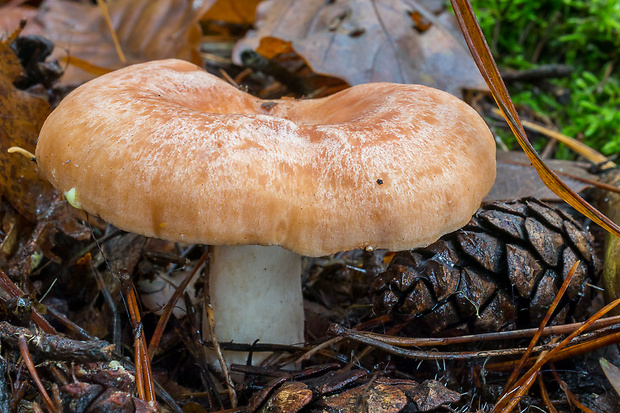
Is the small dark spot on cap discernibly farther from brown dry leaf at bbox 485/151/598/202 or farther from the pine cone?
brown dry leaf at bbox 485/151/598/202

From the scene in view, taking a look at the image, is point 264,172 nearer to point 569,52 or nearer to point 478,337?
point 478,337

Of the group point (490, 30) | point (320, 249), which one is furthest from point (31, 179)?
point (490, 30)

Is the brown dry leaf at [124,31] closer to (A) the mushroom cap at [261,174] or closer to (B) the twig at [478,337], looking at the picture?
(A) the mushroom cap at [261,174]

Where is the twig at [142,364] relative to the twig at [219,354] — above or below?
above

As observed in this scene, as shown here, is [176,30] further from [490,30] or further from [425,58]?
[490,30]

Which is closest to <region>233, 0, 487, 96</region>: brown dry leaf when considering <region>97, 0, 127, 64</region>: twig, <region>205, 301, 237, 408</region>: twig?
<region>97, 0, 127, 64</region>: twig

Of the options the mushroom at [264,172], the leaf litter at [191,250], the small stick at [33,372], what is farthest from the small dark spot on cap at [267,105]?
the small stick at [33,372]
